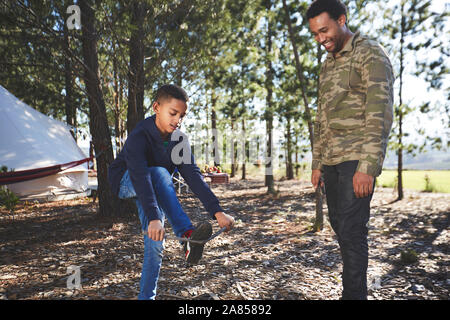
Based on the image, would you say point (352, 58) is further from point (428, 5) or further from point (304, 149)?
point (304, 149)

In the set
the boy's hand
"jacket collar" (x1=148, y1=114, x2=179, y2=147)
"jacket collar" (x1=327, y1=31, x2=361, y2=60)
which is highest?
"jacket collar" (x1=327, y1=31, x2=361, y2=60)

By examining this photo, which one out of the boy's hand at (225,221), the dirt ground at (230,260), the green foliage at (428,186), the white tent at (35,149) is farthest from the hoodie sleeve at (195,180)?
the green foliage at (428,186)

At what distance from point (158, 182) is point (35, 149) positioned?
24.2 feet

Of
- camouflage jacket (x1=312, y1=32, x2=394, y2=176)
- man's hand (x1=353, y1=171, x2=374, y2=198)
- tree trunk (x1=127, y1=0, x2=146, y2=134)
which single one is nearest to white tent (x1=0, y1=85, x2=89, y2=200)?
tree trunk (x1=127, y1=0, x2=146, y2=134)

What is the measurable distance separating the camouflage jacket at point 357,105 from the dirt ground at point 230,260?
1538 mm

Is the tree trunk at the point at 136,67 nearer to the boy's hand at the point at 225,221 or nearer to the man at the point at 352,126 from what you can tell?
the man at the point at 352,126

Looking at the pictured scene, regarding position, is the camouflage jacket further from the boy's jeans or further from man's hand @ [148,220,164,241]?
man's hand @ [148,220,164,241]

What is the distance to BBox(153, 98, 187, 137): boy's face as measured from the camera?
2090 mm

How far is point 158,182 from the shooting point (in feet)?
6.53

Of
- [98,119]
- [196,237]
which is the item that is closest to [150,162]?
[196,237]

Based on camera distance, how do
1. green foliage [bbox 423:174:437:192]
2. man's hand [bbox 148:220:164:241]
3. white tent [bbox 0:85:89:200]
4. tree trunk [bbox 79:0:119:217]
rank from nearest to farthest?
man's hand [bbox 148:220:164:241]
tree trunk [bbox 79:0:119:217]
white tent [bbox 0:85:89:200]
green foliage [bbox 423:174:437:192]

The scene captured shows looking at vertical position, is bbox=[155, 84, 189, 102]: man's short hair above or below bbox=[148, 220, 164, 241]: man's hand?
above

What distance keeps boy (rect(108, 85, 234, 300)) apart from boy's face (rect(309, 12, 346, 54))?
1.11 m
